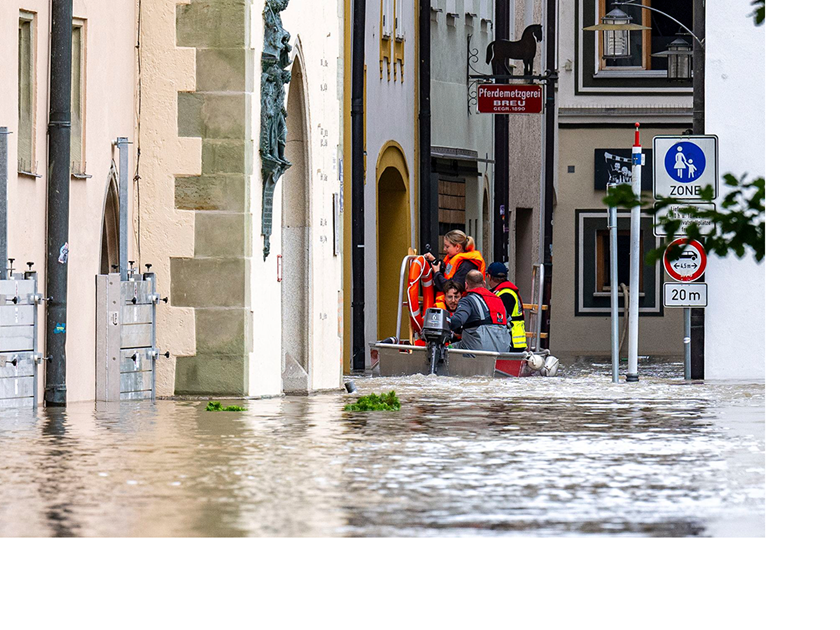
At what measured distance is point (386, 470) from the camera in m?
9.73

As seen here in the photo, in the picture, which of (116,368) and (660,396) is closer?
(116,368)

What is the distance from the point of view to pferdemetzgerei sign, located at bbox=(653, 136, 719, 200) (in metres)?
18.5

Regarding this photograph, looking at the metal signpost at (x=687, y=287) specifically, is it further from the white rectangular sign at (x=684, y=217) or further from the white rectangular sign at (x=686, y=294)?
the white rectangular sign at (x=684, y=217)

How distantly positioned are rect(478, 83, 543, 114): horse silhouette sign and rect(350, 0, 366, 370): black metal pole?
2.25 metres

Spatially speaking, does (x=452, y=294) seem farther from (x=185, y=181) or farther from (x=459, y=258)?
(x=185, y=181)

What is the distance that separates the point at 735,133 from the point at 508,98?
7.93 metres

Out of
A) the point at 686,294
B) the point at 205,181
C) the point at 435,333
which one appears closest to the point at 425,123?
the point at 435,333

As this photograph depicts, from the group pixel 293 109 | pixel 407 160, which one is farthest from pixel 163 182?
pixel 407 160

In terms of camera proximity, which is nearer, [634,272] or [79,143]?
[79,143]

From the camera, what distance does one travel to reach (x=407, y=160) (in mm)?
31562

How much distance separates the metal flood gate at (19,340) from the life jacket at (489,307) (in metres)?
8.94
